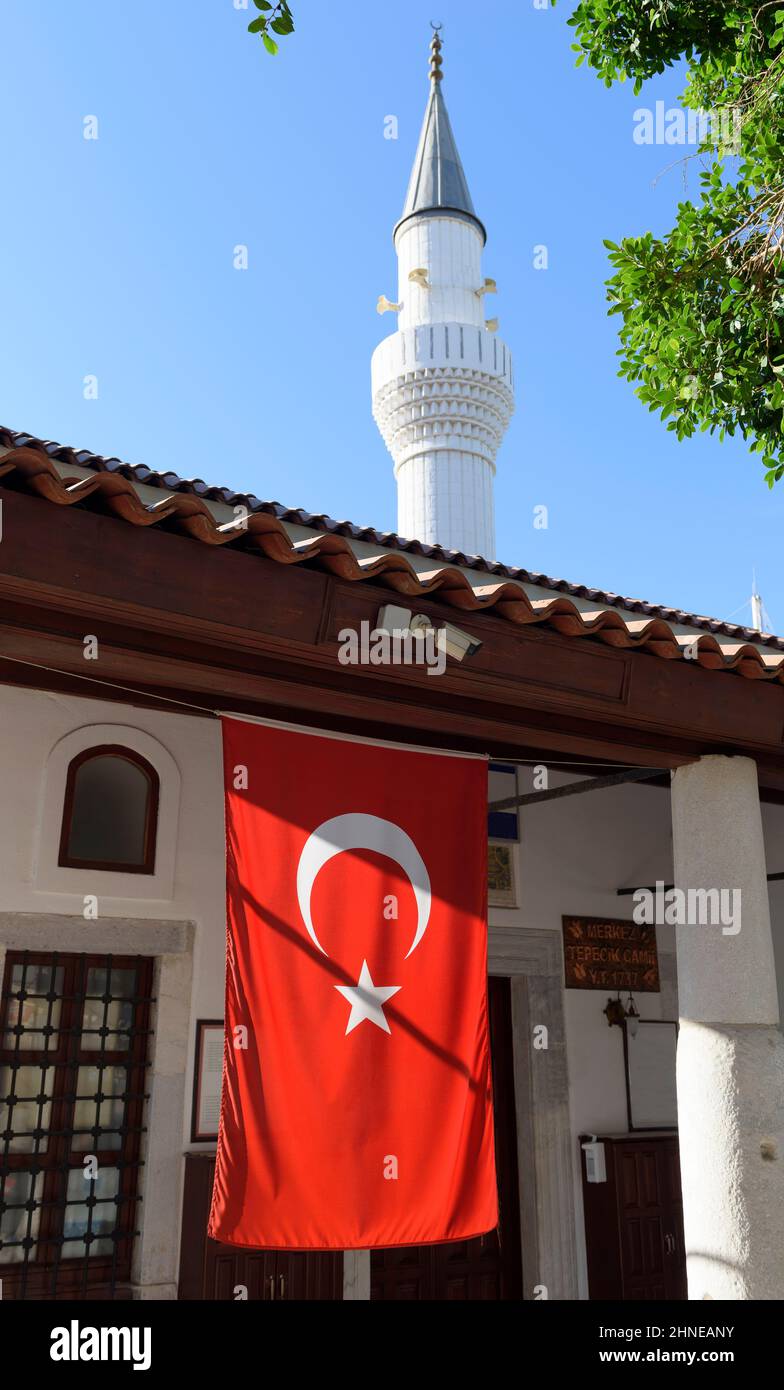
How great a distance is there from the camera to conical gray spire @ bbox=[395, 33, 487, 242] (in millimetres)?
23266

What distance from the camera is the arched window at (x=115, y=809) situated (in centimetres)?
528

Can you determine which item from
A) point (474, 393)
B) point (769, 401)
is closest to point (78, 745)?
point (769, 401)

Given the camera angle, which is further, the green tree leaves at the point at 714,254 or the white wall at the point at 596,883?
the white wall at the point at 596,883

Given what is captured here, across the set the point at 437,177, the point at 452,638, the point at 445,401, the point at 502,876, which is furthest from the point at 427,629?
the point at 437,177

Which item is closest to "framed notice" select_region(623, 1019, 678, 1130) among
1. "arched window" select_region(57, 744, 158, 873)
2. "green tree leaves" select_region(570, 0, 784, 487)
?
"arched window" select_region(57, 744, 158, 873)

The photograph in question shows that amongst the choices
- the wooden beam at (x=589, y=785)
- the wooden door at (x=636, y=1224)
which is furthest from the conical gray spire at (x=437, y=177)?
the wooden door at (x=636, y=1224)

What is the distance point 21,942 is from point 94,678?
1.23 meters

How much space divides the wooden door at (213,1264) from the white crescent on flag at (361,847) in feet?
5.73

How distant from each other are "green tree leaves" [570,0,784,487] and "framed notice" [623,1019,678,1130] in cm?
341

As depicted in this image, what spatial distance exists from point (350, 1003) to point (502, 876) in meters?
2.56

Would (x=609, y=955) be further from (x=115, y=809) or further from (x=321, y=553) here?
(x=321, y=553)

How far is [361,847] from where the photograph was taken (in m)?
4.03

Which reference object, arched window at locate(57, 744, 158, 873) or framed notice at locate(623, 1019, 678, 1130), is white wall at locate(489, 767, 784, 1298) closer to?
framed notice at locate(623, 1019, 678, 1130)

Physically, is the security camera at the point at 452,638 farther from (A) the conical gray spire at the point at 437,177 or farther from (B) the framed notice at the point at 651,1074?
(A) the conical gray spire at the point at 437,177
